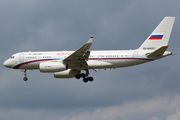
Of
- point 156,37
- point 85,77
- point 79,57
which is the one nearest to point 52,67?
point 79,57

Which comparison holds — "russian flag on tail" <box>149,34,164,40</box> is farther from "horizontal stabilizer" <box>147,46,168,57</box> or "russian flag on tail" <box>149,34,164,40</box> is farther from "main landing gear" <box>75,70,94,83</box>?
"main landing gear" <box>75,70,94,83</box>

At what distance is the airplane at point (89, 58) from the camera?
1576 inches

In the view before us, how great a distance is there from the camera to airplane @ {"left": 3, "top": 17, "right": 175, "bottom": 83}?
4003cm

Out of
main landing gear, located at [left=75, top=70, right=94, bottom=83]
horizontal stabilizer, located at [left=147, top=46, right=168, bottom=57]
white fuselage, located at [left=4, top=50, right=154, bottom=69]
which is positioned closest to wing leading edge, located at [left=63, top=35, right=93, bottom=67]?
white fuselage, located at [left=4, top=50, right=154, bottom=69]

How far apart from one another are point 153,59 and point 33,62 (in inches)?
635

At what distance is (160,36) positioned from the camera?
43.3 meters

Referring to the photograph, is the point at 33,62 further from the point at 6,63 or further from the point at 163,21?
the point at 163,21

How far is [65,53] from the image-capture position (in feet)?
141

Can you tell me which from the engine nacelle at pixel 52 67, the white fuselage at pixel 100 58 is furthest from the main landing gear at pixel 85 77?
the engine nacelle at pixel 52 67

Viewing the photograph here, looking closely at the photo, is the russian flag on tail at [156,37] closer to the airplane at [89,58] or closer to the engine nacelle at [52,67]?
the airplane at [89,58]

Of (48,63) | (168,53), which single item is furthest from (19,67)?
(168,53)

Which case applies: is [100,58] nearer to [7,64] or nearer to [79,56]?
[79,56]

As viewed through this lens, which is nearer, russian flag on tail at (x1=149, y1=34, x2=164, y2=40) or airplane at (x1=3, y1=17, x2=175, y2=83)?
airplane at (x1=3, y1=17, x2=175, y2=83)

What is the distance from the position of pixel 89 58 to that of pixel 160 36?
10.4m
